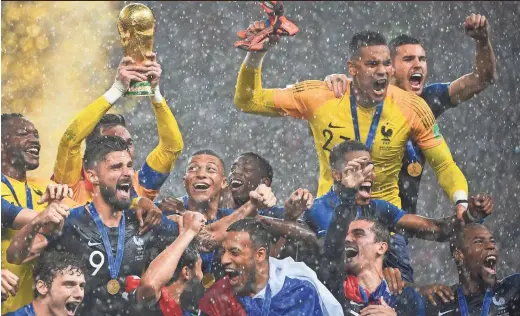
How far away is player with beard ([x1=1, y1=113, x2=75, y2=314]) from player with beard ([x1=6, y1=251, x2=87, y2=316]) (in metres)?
0.19

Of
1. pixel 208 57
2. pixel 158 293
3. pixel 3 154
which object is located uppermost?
pixel 208 57

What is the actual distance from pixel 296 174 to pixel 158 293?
161 inches

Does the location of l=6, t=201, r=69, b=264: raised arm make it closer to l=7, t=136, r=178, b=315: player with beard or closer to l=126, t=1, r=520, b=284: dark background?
l=7, t=136, r=178, b=315: player with beard

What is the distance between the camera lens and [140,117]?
10773 mm

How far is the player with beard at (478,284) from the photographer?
6.77 metres

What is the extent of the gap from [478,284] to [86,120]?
6.31 ft

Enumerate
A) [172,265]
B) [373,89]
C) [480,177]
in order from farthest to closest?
1. [480,177]
2. [373,89]
3. [172,265]

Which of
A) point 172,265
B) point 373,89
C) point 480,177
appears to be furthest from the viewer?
point 480,177

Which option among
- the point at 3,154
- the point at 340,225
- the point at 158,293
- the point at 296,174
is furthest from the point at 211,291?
the point at 296,174

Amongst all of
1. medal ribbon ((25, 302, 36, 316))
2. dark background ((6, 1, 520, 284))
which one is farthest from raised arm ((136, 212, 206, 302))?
dark background ((6, 1, 520, 284))

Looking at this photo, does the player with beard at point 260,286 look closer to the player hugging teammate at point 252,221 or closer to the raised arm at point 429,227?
the player hugging teammate at point 252,221

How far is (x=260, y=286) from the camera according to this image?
21.5 ft

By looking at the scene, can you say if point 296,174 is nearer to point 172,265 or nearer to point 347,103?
point 347,103

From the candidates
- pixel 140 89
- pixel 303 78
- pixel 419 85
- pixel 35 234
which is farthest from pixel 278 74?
pixel 35 234
